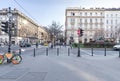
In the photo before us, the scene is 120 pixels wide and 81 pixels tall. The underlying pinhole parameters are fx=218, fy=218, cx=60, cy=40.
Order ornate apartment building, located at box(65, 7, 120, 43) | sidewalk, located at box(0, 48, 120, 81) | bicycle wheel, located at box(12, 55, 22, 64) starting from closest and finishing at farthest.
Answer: sidewalk, located at box(0, 48, 120, 81), bicycle wheel, located at box(12, 55, 22, 64), ornate apartment building, located at box(65, 7, 120, 43)

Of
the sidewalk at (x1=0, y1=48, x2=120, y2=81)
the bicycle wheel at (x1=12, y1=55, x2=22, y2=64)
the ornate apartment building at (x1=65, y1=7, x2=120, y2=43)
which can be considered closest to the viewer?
the sidewalk at (x1=0, y1=48, x2=120, y2=81)

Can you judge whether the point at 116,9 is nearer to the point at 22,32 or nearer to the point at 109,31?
the point at 109,31

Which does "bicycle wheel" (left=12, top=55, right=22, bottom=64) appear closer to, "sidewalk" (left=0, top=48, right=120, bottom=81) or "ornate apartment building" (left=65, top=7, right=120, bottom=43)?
"sidewalk" (left=0, top=48, right=120, bottom=81)

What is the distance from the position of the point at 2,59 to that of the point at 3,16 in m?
78.6

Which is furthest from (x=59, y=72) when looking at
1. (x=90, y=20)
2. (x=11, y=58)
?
(x=90, y=20)

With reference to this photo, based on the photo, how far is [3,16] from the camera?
9062cm

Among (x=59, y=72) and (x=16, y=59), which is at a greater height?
(x=16, y=59)

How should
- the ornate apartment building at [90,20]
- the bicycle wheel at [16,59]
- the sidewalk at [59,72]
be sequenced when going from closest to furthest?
the sidewalk at [59,72]
the bicycle wheel at [16,59]
the ornate apartment building at [90,20]

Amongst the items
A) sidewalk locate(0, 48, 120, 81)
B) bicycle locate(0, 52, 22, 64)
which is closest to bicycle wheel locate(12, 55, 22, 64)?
bicycle locate(0, 52, 22, 64)

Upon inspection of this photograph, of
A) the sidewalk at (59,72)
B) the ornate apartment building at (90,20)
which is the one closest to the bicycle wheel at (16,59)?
the sidewalk at (59,72)

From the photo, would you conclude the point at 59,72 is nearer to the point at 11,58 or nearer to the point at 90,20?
the point at 11,58

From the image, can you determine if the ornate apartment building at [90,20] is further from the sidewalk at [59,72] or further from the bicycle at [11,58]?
the sidewalk at [59,72]

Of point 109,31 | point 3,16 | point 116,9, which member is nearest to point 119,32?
point 109,31

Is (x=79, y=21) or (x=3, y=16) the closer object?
(x=3, y=16)
